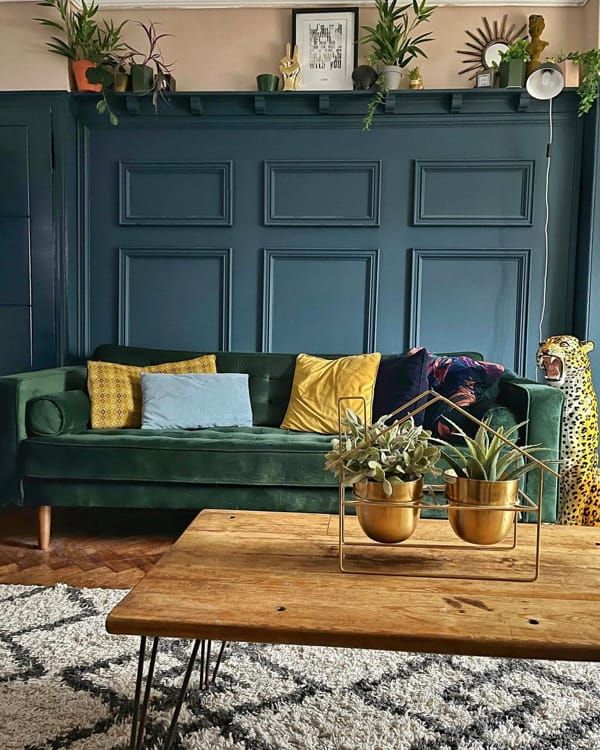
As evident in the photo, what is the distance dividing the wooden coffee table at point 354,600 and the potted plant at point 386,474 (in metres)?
0.09

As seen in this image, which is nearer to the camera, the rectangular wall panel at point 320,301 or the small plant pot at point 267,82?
the small plant pot at point 267,82

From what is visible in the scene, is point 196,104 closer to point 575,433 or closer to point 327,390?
point 327,390

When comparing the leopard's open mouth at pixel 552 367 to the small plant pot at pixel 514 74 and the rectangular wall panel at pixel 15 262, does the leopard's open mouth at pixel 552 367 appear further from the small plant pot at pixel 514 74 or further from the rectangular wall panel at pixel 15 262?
the rectangular wall panel at pixel 15 262

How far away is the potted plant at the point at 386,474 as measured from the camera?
1.25 m

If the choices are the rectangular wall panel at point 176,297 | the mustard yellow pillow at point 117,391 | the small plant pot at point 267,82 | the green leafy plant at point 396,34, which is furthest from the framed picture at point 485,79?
the mustard yellow pillow at point 117,391

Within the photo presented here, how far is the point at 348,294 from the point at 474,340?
744 mm

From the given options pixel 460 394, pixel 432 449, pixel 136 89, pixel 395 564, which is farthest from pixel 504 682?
pixel 136 89

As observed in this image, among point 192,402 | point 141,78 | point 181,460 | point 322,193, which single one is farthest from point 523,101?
point 181,460

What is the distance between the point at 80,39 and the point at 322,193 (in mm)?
1537

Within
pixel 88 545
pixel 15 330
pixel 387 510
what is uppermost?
pixel 15 330

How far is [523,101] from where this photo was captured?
11.1 ft

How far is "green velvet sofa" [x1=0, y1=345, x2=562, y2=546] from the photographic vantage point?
256 centimetres

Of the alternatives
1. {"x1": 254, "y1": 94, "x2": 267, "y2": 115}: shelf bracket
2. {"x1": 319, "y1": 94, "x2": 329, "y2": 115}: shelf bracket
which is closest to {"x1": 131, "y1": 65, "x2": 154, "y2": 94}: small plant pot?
{"x1": 254, "y1": 94, "x2": 267, "y2": 115}: shelf bracket

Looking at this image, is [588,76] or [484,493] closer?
[484,493]
